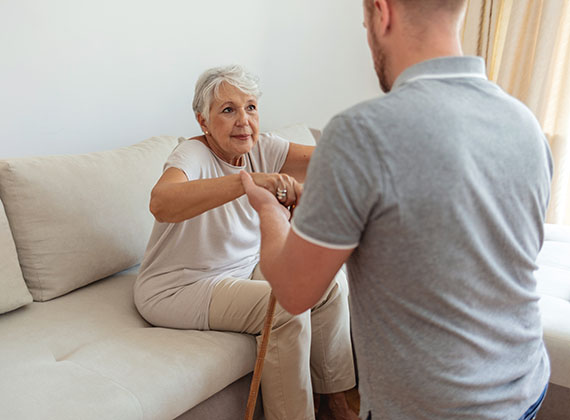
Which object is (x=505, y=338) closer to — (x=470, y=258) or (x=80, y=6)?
(x=470, y=258)

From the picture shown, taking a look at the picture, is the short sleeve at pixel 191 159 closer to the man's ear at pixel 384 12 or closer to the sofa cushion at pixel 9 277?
the sofa cushion at pixel 9 277

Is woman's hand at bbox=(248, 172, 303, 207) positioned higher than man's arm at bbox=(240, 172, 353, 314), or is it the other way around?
man's arm at bbox=(240, 172, 353, 314)

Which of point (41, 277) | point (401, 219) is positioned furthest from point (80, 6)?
point (401, 219)

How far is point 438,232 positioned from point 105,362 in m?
1.09

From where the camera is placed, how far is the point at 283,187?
1.53 meters

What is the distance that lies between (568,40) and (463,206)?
294 cm

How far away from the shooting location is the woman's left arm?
2031 millimetres

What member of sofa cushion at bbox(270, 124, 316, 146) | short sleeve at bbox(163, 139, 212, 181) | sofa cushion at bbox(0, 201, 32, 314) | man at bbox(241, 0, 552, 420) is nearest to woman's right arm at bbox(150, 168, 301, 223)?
short sleeve at bbox(163, 139, 212, 181)

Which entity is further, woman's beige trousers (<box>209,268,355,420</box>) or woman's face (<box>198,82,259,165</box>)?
woman's face (<box>198,82,259,165</box>)

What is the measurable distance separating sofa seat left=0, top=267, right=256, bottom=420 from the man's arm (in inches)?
26.2

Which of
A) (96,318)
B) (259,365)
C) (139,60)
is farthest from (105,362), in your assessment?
(139,60)

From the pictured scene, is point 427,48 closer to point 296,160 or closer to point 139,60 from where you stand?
point 296,160

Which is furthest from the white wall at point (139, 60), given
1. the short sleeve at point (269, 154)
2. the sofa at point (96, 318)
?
the short sleeve at point (269, 154)

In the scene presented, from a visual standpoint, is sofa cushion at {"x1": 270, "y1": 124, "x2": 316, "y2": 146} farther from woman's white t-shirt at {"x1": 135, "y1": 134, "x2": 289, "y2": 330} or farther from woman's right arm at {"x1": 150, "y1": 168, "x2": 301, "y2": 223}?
woman's right arm at {"x1": 150, "y1": 168, "x2": 301, "y2": 223}
